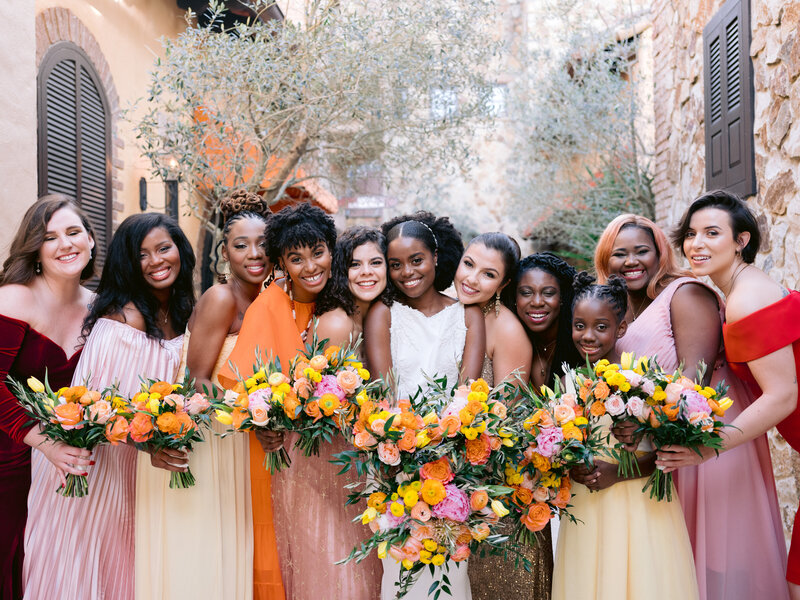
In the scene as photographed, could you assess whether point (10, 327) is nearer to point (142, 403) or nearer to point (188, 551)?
point (142, 403)

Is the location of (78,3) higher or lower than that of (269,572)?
higher

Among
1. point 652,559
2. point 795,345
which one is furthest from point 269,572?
point 795,345

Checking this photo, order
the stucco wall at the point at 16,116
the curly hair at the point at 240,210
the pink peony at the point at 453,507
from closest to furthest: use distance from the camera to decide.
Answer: the pink peony at the point at 453,507 → the curly hair at the point at 240,210 → the stucco wall at the point at 16,116

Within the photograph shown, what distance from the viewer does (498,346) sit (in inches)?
131

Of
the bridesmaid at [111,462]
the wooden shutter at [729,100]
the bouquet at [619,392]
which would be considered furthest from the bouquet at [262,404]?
the wooden shutter at [729,100]

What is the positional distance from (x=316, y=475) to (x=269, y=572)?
23.5 inches

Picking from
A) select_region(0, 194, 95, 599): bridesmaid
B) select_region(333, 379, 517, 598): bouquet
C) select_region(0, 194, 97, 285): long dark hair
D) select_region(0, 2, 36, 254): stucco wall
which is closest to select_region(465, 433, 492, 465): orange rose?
select_region(333, 379, 517, 598): bouquet

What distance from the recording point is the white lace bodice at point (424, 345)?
3.35 m

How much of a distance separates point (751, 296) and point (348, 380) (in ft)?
6.00

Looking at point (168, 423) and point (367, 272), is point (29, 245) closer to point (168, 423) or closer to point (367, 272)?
point (168, 423)

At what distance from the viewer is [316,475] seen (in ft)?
10.6

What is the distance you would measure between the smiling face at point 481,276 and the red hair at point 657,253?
68 cm

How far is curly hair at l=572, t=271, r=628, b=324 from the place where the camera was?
3166 millimetres

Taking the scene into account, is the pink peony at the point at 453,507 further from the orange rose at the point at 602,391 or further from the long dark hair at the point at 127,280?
the long dark hair at the point at 127,280
